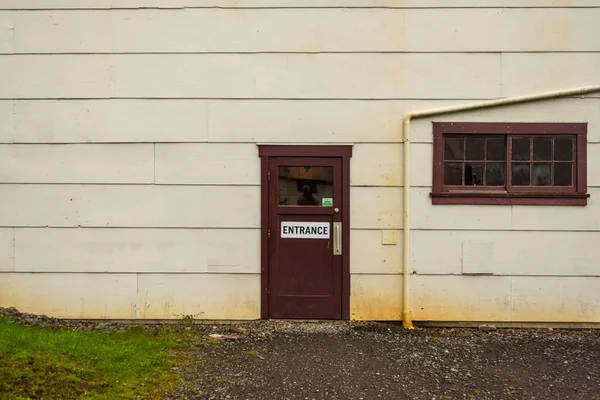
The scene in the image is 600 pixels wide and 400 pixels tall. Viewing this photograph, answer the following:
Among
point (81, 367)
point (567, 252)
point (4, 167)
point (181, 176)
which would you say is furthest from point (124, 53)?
point (567, 252)

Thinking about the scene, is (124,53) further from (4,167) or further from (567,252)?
(567,252)

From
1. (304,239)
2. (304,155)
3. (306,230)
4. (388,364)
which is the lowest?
(388,364)

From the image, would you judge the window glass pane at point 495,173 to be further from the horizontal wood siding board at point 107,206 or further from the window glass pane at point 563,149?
the horizontal wood siding board at point 107,206

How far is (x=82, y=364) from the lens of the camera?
153 inches

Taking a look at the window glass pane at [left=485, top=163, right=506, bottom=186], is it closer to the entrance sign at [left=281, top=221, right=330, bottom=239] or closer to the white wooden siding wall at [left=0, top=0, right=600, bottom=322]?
the white wooden siding wall at [left=0, top=0, right=600, bottom=322]

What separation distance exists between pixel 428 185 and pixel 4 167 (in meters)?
5.13

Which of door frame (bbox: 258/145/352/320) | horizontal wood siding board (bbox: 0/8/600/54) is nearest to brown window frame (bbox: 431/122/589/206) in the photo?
horizontal wood siding board (bbox: 0/8/600/54)

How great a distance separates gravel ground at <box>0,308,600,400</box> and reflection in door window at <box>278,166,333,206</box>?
1.54 meters

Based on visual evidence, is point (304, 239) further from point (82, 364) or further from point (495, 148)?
point (82, 364)

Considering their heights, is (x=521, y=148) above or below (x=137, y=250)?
above

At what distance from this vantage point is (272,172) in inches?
213

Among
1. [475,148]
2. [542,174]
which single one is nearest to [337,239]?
[475,148]

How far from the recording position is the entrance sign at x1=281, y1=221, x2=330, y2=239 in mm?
5418

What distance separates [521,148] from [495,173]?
427 millimetres
